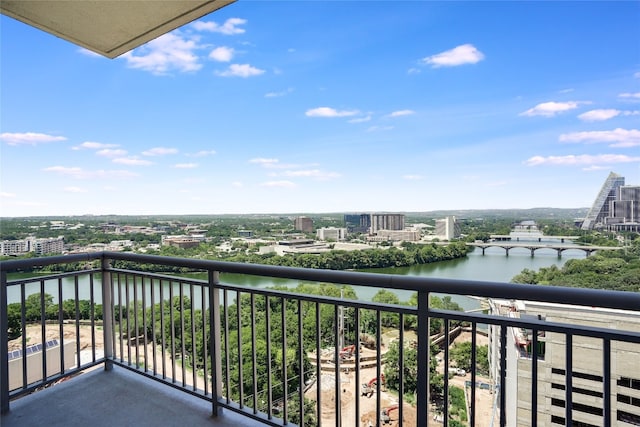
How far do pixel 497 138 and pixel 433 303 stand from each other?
2530 centimetres

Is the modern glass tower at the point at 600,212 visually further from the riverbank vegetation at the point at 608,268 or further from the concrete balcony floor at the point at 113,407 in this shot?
the concrete balcony floor at the point at 113,407

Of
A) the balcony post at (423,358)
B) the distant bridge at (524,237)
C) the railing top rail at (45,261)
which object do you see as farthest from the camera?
the distant bridge at (524,237)

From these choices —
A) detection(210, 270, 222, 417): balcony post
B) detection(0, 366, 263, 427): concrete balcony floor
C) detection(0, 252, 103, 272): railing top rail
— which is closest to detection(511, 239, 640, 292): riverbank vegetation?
detection(210, 270, 222, 417): balcony post

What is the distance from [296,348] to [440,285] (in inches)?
47.0

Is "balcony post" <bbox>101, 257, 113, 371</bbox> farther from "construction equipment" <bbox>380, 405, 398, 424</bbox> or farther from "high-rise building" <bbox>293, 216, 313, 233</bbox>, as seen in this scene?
"high-rise building" <bbox>293, 216, 313, 233</bbox>

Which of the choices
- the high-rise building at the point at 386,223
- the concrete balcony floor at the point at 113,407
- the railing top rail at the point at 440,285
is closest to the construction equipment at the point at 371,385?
the railing top rail at the point at 440,285

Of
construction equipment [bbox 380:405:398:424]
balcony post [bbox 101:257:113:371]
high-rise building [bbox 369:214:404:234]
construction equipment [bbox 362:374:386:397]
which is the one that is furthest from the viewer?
high-rise building [bbox 369:214:404:234]

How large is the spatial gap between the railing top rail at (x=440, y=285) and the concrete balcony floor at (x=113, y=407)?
0.88 meters

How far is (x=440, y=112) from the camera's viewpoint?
2567 cm

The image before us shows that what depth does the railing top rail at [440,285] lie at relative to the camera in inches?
42.0

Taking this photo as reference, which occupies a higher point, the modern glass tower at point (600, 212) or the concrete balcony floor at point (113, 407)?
the modern glass tower at point (600, 212)

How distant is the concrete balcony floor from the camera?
2078mm

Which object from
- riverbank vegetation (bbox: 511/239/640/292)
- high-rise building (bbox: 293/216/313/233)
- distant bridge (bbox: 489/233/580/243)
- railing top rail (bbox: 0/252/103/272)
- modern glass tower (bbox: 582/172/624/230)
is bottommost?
riverbank vegetation (bbox: 511/239/640/292)

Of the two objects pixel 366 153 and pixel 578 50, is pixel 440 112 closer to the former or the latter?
pixel 366 153
